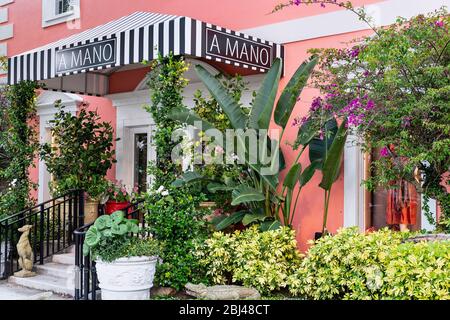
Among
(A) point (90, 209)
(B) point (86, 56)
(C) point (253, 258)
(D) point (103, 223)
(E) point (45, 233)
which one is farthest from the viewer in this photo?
(A) point (90, 209)

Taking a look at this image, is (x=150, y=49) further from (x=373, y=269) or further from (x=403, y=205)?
(x=373, y=269)

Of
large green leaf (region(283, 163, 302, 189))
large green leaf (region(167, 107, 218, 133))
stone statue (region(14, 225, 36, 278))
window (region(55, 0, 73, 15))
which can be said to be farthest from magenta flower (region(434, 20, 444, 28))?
window (region(55, 0, 73, 15))

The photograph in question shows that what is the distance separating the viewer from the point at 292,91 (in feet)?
24.7

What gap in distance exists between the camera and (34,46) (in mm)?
12852

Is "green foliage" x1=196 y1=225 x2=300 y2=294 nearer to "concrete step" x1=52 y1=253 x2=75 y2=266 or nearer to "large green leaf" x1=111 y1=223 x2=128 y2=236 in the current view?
"large green leaf" x1=111 y1=223 x2=128 y2=236

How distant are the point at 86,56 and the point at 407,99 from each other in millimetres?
4902

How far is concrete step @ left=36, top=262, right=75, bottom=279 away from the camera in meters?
8.73

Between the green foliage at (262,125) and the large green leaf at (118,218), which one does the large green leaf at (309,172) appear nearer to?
the green foliage at (262,125)

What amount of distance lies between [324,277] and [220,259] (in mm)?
1581

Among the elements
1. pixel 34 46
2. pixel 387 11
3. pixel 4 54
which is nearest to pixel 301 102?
pixel 387 11

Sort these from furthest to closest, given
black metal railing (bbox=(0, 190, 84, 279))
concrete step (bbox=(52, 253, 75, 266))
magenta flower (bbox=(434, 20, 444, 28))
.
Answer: black metal railing (bbox=(0, 190, 84, 279)), concrete step (bbox=(52, 253, 75, 266)), magenta flower (bbox=(434, 20, 444, 28))

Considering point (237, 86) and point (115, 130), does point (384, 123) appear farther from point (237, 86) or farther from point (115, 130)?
point (115, 130)

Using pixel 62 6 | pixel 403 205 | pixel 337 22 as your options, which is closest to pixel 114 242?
pixel 403 205

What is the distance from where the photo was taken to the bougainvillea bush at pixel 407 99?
19.3 ft
